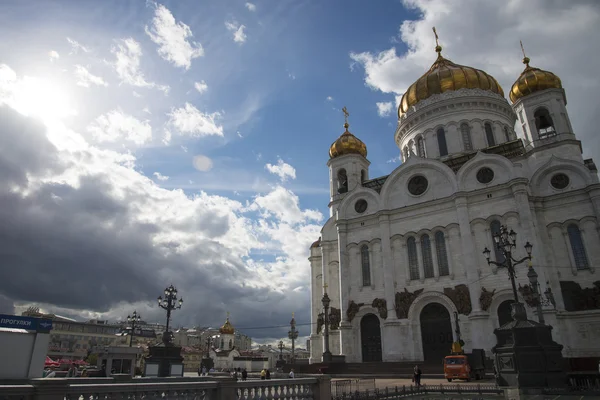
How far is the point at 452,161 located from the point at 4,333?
30110 millimetres

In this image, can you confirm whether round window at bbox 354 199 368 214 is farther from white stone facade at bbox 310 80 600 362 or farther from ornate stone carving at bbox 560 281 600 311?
ornate stone carving at bbox 560 281 600 311

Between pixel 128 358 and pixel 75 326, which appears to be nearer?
pixel 128 358

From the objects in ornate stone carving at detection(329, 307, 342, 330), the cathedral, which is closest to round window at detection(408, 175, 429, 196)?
the cathedral

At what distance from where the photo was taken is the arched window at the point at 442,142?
115ft

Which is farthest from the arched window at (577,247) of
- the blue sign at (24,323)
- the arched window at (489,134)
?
the blue sign at (24,323)

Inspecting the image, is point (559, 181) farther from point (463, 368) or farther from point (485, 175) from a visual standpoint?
point (463, 368)

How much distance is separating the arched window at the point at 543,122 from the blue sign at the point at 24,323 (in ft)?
103

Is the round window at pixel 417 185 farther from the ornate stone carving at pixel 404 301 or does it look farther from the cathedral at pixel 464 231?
the ornate stone carving at pixel 404 301

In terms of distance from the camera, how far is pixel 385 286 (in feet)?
97.0

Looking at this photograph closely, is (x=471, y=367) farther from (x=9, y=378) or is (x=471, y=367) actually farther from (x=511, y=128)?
(x=511, y=128)

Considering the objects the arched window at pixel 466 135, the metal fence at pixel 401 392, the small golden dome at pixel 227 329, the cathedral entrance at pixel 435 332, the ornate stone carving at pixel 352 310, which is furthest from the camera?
the small golden dome at pixel 227 329

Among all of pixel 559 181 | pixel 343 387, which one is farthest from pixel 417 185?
pixel 343 387

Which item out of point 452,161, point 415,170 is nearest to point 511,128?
point 452,161

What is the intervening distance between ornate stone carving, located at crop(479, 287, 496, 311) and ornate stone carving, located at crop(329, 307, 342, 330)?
10.9m
